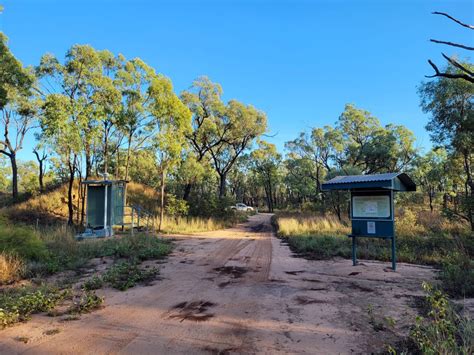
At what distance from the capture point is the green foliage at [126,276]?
597 centimetres

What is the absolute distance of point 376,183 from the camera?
7.65 metres

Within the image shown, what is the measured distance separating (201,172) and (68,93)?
9.87 m

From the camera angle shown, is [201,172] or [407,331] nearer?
[407,331]

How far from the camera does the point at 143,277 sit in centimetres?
650

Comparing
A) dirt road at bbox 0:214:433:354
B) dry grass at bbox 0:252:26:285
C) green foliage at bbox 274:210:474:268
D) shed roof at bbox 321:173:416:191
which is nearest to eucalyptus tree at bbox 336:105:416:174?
green foliage at bbox 274:210:474:268

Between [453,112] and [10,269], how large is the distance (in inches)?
660

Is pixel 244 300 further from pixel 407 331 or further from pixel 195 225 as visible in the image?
pixel 195 225

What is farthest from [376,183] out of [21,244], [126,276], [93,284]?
[21,244]

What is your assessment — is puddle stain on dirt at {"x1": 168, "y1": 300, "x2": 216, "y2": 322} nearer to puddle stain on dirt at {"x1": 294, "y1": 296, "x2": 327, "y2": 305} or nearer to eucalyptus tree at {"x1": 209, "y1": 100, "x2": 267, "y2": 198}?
puddle stain on dirt at {"x1": 294, "y1": 296, "x2": 327, "y2": 305}

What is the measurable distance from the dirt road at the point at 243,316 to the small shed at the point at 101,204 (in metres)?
8.45

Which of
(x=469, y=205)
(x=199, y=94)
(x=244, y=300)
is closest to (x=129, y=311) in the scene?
(x=244, y=300)

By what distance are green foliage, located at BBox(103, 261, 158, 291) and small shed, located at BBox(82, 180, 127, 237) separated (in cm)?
819

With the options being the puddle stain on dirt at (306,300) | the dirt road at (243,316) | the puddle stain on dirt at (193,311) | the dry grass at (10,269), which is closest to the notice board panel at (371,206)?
the dirt road at (243,316)

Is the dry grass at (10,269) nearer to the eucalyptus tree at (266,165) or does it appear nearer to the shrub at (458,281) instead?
the shrub at (458,281)
